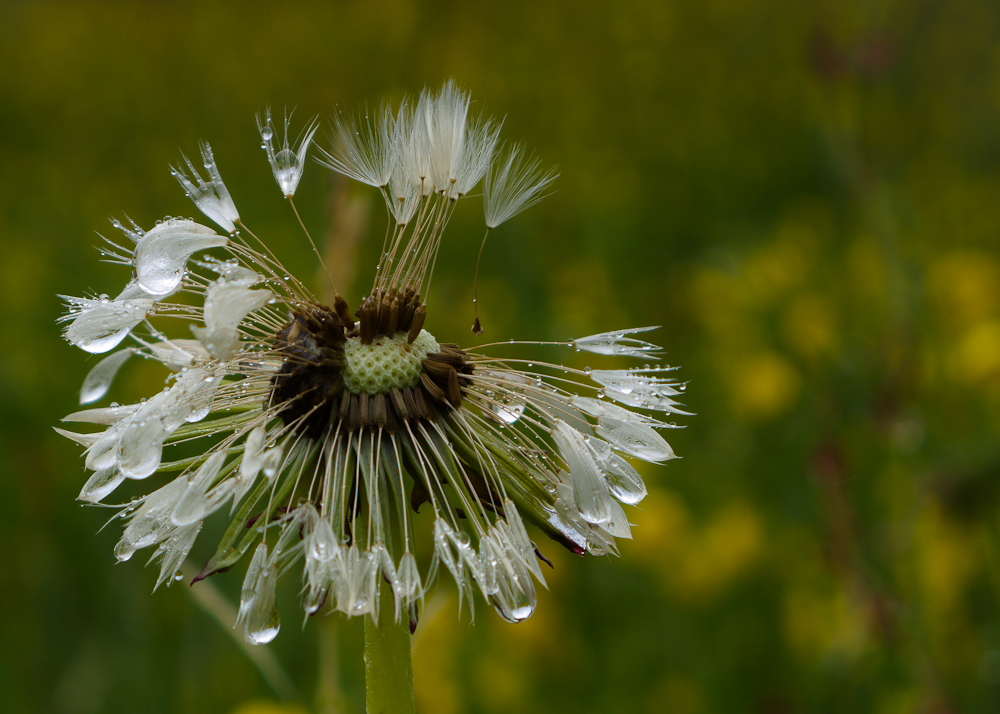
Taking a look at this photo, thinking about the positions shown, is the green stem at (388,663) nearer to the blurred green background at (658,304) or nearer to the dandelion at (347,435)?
the dandelion at (347,435)

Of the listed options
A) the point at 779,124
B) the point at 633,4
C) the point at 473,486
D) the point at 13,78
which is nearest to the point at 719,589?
the point at 473,486

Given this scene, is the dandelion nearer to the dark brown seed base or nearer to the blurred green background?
the dark brown seed base

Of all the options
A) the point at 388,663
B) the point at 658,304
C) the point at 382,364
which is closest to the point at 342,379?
the point at 382,364

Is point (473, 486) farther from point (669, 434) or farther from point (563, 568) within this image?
point (669, 434)

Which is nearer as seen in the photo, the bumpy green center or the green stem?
the green stem

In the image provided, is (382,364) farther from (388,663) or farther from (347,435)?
(388,663)

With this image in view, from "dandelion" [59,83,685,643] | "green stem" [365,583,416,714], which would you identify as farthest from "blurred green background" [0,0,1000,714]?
"green stem" [365,583,416,714]

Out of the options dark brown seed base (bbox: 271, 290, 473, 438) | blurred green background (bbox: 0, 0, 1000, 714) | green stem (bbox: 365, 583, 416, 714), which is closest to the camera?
green stem (bbox: 365, 583, 416, 714)
